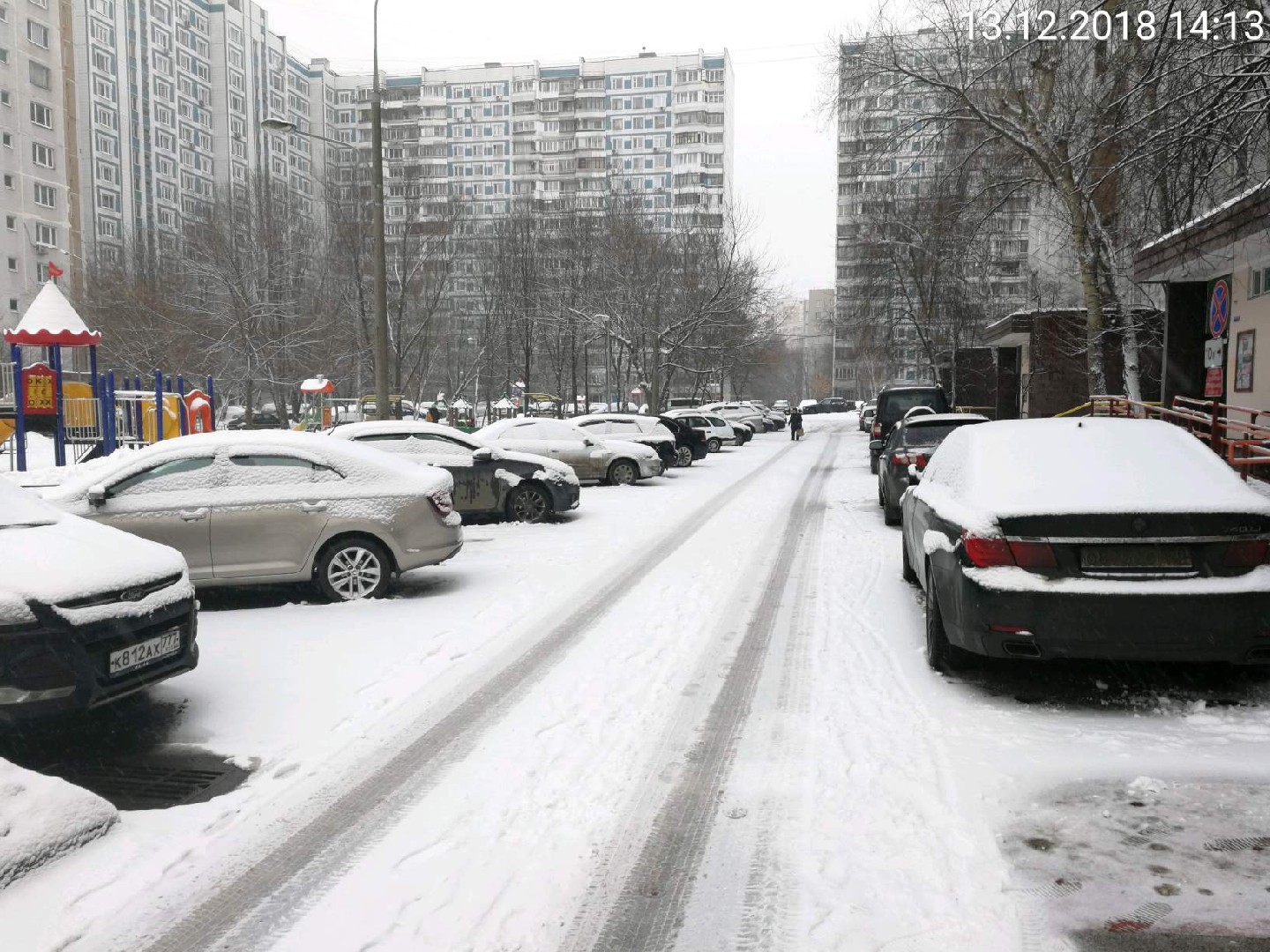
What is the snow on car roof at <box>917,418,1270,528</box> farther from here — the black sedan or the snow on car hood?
the black sedan

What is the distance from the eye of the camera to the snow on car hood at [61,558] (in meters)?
4.78

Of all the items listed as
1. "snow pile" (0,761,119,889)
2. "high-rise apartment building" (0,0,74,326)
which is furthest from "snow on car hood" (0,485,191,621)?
"high-rise apartment building" (0,0,74,326)

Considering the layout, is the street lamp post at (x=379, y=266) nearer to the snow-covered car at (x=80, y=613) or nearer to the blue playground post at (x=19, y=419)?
the blue playground post at (x=19, y=419)

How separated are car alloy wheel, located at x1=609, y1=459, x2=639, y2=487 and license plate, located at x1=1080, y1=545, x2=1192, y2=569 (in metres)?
16.3

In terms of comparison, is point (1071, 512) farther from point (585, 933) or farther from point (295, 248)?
point (295, 248)

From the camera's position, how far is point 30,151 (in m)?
64.8

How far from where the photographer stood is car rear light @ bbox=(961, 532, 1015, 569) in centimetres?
556

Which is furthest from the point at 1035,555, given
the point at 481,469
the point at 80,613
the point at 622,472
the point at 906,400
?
the point at 906,400

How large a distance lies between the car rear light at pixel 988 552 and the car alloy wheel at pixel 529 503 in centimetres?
951

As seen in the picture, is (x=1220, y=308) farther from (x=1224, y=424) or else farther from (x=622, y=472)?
(x=622, y=472)

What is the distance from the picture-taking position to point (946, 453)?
7.43m

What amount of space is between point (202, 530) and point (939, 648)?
5.80 metres

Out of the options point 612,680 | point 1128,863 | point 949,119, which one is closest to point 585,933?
point 1128,863

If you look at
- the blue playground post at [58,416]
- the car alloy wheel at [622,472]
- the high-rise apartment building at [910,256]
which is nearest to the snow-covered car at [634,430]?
the car alloy wheel at [622,472]
